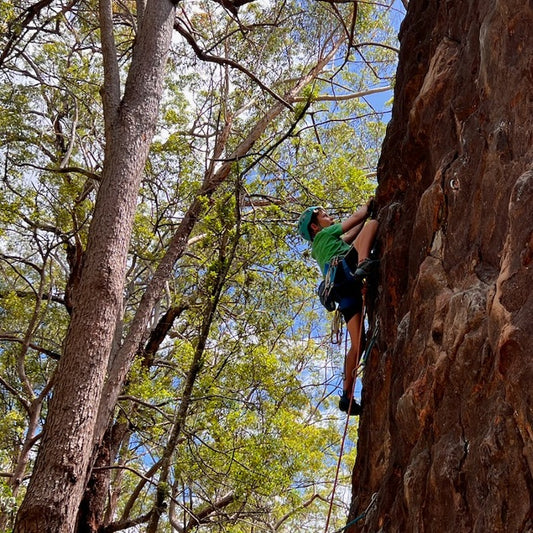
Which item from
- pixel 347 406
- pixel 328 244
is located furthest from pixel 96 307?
pixel 347 406

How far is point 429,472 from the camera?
222cm

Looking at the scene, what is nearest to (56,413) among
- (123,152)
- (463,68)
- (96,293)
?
(96,293)

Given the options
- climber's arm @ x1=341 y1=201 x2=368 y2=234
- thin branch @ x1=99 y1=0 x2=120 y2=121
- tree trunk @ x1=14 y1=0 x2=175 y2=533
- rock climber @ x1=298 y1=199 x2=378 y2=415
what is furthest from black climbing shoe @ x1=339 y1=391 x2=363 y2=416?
thin branch @ x1=99 y1=0 x2=120 y2=121

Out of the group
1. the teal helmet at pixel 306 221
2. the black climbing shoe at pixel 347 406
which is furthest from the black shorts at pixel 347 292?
the teal helmet at pixel 306 221

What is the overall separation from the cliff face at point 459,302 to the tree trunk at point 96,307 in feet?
7.15

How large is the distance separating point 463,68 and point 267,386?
5.87m

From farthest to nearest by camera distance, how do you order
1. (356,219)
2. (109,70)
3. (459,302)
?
1. (109,70)
2. (356,219)
3. (459,302)

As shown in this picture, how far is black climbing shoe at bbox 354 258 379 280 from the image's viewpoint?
359 cm

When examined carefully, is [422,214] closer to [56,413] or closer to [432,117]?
[432,117]

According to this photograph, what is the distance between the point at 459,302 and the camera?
7.82 feet

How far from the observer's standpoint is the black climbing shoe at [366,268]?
11.8 ft

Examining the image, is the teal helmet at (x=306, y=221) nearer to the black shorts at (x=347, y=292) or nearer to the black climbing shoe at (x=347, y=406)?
the black shorts at (x=347, y=292)

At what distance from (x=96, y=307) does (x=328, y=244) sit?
185 cm

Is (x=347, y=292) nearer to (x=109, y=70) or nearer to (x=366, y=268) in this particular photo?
(x=366, y=268)
